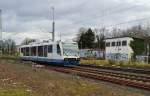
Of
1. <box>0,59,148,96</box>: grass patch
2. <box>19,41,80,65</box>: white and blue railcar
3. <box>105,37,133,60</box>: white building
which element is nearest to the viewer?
<box>0,59,148,96</box>: grass patch

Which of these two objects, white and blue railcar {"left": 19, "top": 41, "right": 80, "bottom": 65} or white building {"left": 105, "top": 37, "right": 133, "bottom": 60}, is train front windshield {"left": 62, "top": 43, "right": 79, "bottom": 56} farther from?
white building {"left": 105, "top": 37, "right": 133, "bottom": 60}

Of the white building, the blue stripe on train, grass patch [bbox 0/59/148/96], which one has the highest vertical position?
the white building

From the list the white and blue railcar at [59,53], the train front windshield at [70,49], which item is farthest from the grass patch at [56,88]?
the train front windshield at [70,49]

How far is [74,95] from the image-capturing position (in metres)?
13.1

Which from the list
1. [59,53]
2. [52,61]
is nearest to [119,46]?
[52,61]

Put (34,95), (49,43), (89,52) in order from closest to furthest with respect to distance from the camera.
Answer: (34,95)
(49,43)
(89,52)

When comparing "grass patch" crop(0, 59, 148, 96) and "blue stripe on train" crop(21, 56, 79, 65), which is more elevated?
"blue stripe on train" crop(21, 56, 79, 65)

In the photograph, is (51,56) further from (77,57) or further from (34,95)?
(34,95)

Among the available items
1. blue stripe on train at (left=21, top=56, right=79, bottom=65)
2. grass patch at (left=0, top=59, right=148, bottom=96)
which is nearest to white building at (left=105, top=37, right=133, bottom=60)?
blue stripe on train at (left=21, top=56, right=79, bottom=65)

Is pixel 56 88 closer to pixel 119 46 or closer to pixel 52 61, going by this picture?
pixel 52 61

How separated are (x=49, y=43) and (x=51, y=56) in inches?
68.7

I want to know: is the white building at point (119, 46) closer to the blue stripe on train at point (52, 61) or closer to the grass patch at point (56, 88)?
the blue stripe on train at point (52, 61)

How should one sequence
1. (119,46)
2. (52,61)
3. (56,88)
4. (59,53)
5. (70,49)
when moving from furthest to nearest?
(119,46) → (52,61) → (70,49) → (59,53) → (56,88)

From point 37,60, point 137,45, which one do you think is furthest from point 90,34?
point 37,60
